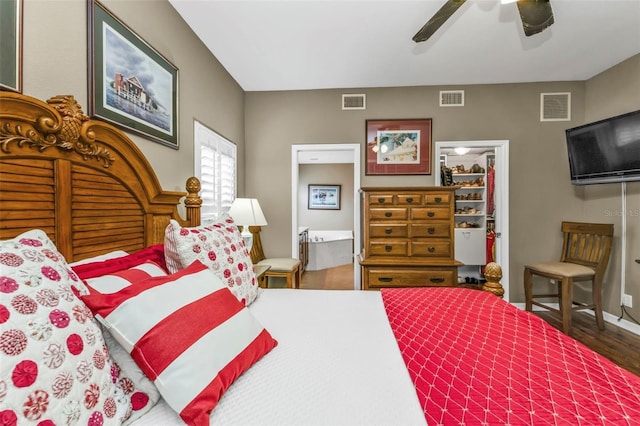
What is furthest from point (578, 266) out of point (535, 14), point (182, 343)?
point (182, 343)

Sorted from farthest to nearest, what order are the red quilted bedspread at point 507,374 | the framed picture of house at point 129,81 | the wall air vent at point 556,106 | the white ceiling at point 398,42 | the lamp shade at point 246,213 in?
the wall air vent at point 556,106 → the lamp shade at point 246,213 → the white ceiling at point 398,42 → the framed picture of house at point 129,81 → the red quilted bedspread at point 507,374

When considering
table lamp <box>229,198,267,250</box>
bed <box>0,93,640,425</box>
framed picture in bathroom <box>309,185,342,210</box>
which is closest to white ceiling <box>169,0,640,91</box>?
table lamp <box>229,198,267,250</box>

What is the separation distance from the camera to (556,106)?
126 inches

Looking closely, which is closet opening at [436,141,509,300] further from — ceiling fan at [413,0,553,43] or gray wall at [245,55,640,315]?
ceiling fan at [413,0,553,43]

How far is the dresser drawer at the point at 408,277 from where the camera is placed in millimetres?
2625

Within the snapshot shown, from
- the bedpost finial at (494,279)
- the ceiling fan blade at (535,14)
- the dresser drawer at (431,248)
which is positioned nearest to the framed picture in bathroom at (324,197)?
the dresser drawer at (431,248)

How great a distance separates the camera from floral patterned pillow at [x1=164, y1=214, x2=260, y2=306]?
1.19 m

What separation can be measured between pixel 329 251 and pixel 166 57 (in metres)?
4.30

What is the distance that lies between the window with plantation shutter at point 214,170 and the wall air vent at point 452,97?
2.55 metres

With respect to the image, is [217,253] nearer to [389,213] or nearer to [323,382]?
[323,382]

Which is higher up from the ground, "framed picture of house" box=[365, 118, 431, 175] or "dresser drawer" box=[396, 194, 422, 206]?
"framed picture of house" box=[365, 118, 431, 175]

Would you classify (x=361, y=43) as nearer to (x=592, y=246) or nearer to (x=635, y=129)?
(x=635, y=129)

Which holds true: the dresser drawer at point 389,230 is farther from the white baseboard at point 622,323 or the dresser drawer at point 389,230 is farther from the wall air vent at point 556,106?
the white baseboard at point 622,323

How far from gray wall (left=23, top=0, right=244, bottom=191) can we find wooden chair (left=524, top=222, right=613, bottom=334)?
3503 mm
